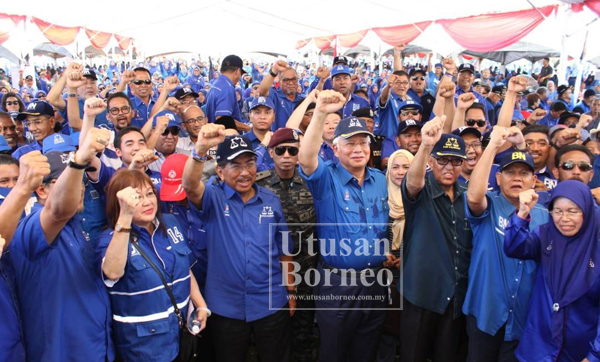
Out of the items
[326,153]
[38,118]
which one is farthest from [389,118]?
[38,118]

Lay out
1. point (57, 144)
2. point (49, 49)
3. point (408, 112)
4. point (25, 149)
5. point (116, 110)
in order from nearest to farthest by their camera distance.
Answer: point (57, 144)
point (25, 149)
point (116, 110)
point (408, 112)
point (49, 49)

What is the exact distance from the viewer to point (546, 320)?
246cm

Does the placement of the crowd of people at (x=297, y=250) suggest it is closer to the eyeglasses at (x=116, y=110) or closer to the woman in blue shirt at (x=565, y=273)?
the woman in blue shirt at (x=565, y=273)

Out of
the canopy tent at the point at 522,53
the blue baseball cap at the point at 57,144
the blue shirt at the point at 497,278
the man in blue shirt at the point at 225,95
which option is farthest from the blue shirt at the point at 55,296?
the canopy tent at the point at 522,53

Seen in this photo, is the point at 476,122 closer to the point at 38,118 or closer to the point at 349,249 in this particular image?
the point at 349,249

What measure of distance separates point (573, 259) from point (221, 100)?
445 cm

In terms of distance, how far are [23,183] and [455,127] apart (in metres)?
3.79

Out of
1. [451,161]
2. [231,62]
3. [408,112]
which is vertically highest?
[231,62]

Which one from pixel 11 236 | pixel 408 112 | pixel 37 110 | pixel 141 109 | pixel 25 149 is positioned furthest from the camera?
pixel 141 109

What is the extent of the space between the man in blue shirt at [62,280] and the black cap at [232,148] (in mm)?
925

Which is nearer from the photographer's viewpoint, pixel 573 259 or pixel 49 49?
pixel 573 259

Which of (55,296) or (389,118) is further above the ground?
(389,118)

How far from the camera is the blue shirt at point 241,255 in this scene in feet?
9.17

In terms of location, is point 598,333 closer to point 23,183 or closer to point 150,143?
point 23,183
